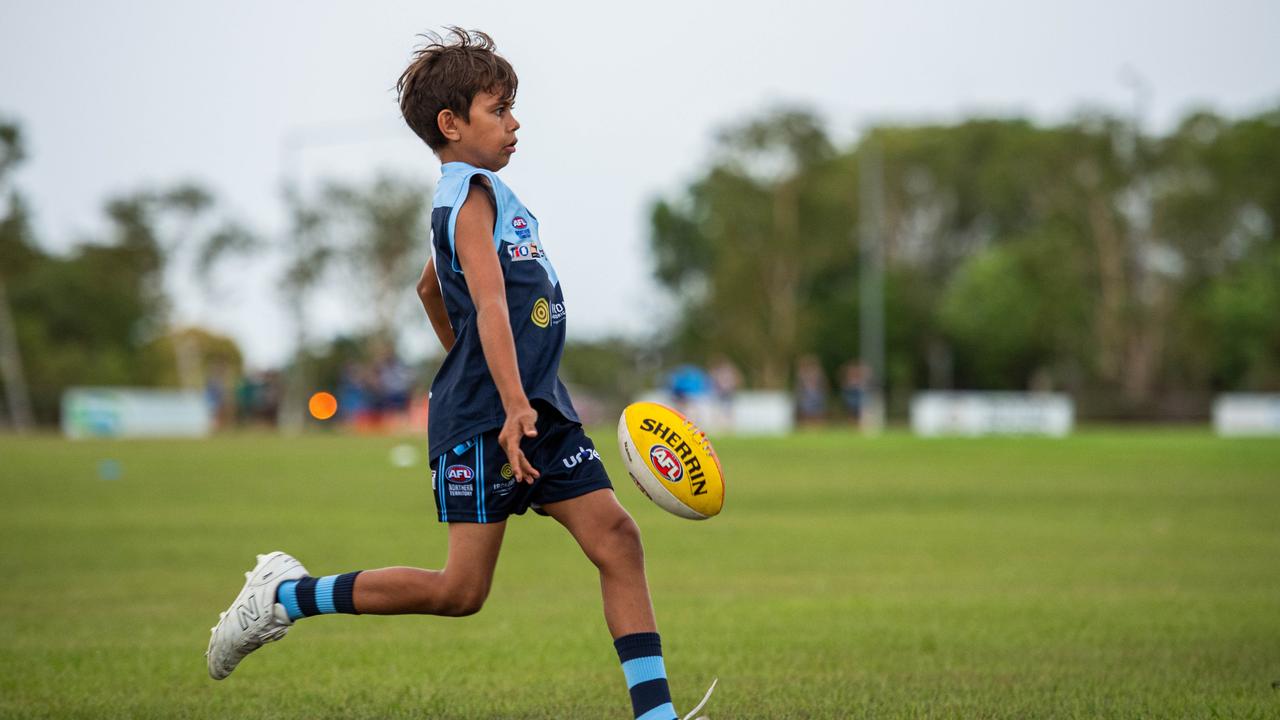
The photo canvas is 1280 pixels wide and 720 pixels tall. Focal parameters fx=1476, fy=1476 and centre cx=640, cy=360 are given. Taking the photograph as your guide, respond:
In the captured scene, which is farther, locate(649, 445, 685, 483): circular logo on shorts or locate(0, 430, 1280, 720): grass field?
locate(0, 430, 1280, 720): grass field

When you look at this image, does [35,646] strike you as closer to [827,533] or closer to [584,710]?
[584,710]

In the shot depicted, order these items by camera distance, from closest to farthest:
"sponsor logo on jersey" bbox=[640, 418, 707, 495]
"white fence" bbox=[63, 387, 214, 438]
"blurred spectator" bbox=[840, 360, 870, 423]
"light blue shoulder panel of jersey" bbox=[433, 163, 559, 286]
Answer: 1. "light blue shoulder panel of jersey" bbox=[433, 163, 559, 286]
2. "sponsor logo on jersey" bbox=[640, 418, 707, 495]
3. "white fence" bbox=[63, 387, 214, 438]
4. "blurred spectator" bbox=[840, 360, 870, 423]

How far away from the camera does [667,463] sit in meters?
4.79

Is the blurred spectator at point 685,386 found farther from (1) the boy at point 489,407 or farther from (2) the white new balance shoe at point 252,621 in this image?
(1) the boy at point 489,407

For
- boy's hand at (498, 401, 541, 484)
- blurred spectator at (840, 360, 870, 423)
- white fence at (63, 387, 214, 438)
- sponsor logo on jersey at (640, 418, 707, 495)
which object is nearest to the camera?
boy's hand at (498, 401, 541, 484)

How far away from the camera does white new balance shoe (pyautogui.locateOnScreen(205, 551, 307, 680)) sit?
189 inches

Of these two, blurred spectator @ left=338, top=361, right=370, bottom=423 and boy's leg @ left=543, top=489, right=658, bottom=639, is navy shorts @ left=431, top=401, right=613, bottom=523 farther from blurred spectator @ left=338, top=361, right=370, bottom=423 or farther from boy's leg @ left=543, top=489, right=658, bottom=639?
blurred spectator @ left=338, top=361, right=370, bottom=423

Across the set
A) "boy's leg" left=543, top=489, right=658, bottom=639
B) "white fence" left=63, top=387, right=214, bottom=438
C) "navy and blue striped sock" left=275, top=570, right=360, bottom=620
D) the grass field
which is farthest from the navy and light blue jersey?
"white fence" left=63, top=387, right=214, bottom=438

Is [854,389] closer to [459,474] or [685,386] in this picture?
[685,386]

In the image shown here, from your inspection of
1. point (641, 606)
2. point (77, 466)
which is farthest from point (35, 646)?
point (77, 466)

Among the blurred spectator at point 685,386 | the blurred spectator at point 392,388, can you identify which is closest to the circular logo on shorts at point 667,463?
the blurred spectator at point 685,386

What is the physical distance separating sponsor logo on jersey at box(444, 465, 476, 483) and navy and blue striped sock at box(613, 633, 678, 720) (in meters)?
0.68

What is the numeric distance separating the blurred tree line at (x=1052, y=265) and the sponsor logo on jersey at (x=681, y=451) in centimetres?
6277

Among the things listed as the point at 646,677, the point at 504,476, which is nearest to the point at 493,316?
the point at 504,476
